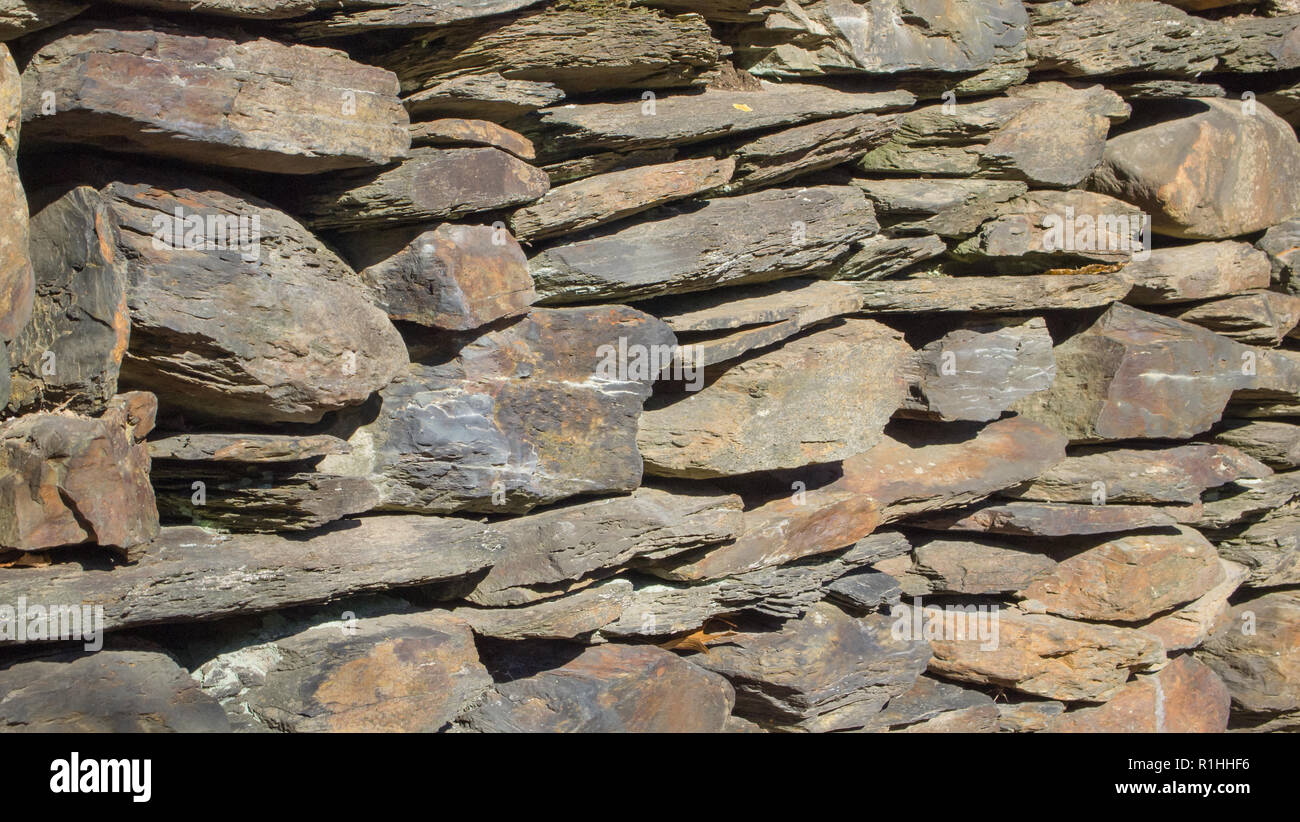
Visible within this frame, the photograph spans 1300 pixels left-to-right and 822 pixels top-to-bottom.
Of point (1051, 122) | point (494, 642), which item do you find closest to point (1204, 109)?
point (1051, 122)

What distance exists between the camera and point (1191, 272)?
23.0 ft

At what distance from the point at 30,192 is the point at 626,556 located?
2.79m

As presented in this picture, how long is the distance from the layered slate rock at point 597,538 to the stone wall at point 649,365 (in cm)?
2

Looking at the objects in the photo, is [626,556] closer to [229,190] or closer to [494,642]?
[494,642]

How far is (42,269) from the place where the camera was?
362 cm

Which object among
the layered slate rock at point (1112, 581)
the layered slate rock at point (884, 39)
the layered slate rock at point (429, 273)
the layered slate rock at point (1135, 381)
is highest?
the layered slate rock at point (884, 39)

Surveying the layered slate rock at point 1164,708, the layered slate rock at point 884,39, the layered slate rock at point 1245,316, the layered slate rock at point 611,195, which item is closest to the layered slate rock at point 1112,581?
the layered slate rock at point 1164,708

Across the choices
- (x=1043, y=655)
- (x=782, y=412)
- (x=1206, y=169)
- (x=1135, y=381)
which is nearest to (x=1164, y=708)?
(x=1043, y=655)

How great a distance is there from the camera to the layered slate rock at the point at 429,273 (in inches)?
177

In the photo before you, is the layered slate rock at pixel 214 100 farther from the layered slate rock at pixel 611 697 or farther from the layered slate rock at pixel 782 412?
the layered slate rock at pixel 611 697

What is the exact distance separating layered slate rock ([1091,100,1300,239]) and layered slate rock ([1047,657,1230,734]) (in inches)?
116

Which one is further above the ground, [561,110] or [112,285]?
[561,110]

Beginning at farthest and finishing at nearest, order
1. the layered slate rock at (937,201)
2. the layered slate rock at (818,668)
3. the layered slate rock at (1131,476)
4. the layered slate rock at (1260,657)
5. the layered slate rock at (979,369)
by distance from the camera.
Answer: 1. the layered slate rock at (1260,657)
2. the layered slate rock at (1131,476)
3. the layered slate rock at (979,369)
4. the layered slate rock at (937,201)
5. the layered slate rock at (818,668)

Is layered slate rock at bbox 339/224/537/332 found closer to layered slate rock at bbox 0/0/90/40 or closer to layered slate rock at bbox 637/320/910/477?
layered slate rock at bbox 637/320/910/477
